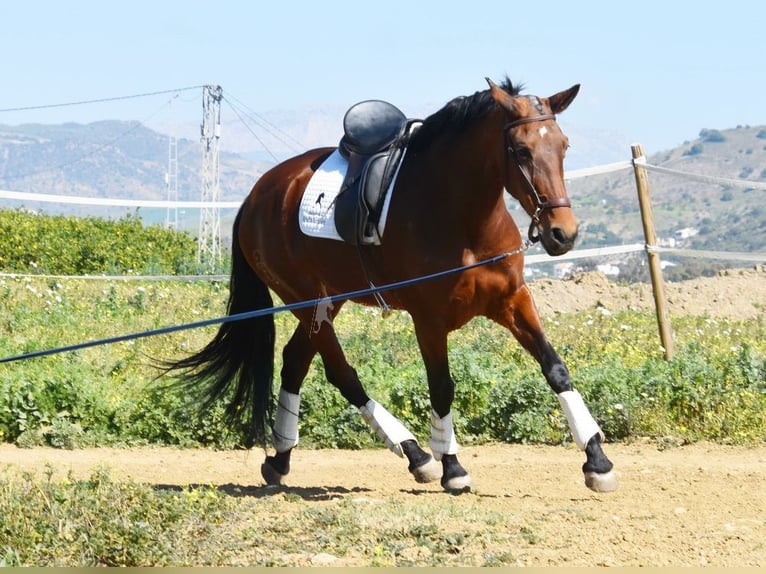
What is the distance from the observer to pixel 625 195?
13788cm

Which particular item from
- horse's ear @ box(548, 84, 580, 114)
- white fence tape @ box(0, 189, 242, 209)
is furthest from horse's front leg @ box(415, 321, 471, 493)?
Result: white fence tape @ box(0, 189, 242, 209)

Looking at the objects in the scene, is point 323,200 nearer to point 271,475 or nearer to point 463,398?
point 271,475

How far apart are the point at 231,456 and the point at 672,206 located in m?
123

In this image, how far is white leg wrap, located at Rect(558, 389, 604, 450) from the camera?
6793 millimetres

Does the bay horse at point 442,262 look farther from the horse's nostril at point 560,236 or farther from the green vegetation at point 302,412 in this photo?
the green vegetation at point 302,412

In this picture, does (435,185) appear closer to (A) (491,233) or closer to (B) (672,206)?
(A) (491,233)

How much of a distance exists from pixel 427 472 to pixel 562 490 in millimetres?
820

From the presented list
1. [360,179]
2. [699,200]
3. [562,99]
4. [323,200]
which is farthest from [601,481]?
[699,200]

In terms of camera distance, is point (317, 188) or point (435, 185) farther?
point (317, 188)

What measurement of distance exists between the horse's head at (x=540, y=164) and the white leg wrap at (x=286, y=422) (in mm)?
2333

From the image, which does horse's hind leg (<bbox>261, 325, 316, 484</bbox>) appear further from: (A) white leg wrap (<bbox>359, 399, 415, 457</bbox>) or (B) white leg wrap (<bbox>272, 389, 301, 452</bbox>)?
(A) white leg wrap (<bbox>359, 399, 415, 457</bbox>)

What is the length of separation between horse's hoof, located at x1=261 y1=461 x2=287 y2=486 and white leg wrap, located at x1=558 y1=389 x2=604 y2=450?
2.15 metres

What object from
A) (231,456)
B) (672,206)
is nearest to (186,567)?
(231,456)

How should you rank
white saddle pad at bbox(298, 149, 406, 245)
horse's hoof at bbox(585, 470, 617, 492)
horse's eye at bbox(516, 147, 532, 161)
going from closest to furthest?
horse's eye at bbox(516, 147, 532, 161)
horse's hoof at bbox(585, 470, 617, 492)
white saddle pad at bbox(298, 149, 406, 245)
